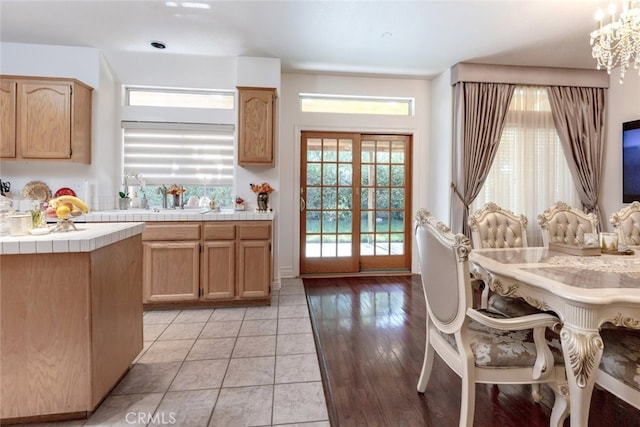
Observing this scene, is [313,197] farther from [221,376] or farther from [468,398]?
[468,398]

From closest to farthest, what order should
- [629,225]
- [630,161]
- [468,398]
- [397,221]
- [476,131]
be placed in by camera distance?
1. [468,398]
2. [629,225]
3. [630,161]
4. [476,131]
5. [397,221]

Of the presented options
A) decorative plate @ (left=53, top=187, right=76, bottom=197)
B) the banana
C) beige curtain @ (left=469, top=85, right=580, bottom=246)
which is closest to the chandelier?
beige curtain @ (left=469, top=85, right=580, bottom=246)

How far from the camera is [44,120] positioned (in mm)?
3092

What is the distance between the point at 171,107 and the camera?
12.1ft

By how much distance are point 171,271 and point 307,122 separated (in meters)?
2.49

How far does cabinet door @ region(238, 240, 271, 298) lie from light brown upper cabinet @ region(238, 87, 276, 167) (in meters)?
0.96

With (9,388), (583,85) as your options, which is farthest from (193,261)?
(583,85)

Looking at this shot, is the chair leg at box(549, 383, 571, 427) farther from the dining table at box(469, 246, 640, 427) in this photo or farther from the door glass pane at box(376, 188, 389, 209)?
the door glass pane at box(376, 188, 389, 209)

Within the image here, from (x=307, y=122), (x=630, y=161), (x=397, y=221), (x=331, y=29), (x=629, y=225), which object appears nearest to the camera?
(x=629, y=225)

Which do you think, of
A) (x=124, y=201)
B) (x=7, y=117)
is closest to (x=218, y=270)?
(x=124, y=201)

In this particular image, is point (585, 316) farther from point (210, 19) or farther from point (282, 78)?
point (282, 78)

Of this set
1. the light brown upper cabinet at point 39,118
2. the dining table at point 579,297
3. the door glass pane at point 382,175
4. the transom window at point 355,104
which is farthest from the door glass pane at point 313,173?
the dining table at point 579,297

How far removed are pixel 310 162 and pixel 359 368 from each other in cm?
285

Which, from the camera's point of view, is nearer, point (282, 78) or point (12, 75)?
point (12, 75)
